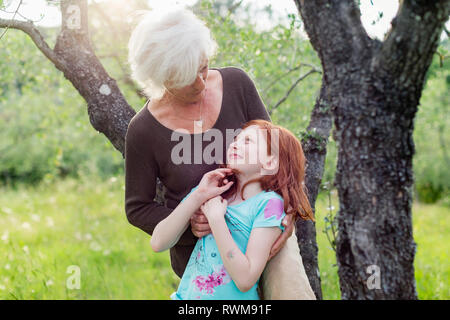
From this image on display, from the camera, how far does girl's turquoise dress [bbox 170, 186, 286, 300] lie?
5.96 feet

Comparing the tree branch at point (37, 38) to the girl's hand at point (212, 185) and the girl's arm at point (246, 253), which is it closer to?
the girl's hand at point (212, 185)

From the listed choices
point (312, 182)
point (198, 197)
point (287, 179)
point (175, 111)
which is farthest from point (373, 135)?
point (312, 182)

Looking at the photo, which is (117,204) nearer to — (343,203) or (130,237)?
(130,237)

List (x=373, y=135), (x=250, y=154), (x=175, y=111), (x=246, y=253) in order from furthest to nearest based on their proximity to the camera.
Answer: (x=175, y=111) → (x=250, y=154) → (x=246, y=253) → (x=373, y=135)

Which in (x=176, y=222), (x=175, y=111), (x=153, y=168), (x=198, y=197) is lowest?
(x=176, y=222)

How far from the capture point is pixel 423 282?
14.2 feet

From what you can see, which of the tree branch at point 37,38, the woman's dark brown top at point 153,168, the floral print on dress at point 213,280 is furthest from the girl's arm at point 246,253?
the tree branch at point 37,38

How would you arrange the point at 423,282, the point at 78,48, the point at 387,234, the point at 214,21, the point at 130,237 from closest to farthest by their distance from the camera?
the point at 387,234
the point at 78,48
the point at 214,21
the point at 423,282
the point at 130,237

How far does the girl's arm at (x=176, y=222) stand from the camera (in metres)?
1.86

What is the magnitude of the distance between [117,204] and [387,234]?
719 centimetres

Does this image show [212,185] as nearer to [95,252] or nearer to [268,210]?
[268,210]

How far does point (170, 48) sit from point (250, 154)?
0.59m

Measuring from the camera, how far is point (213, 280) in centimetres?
184
